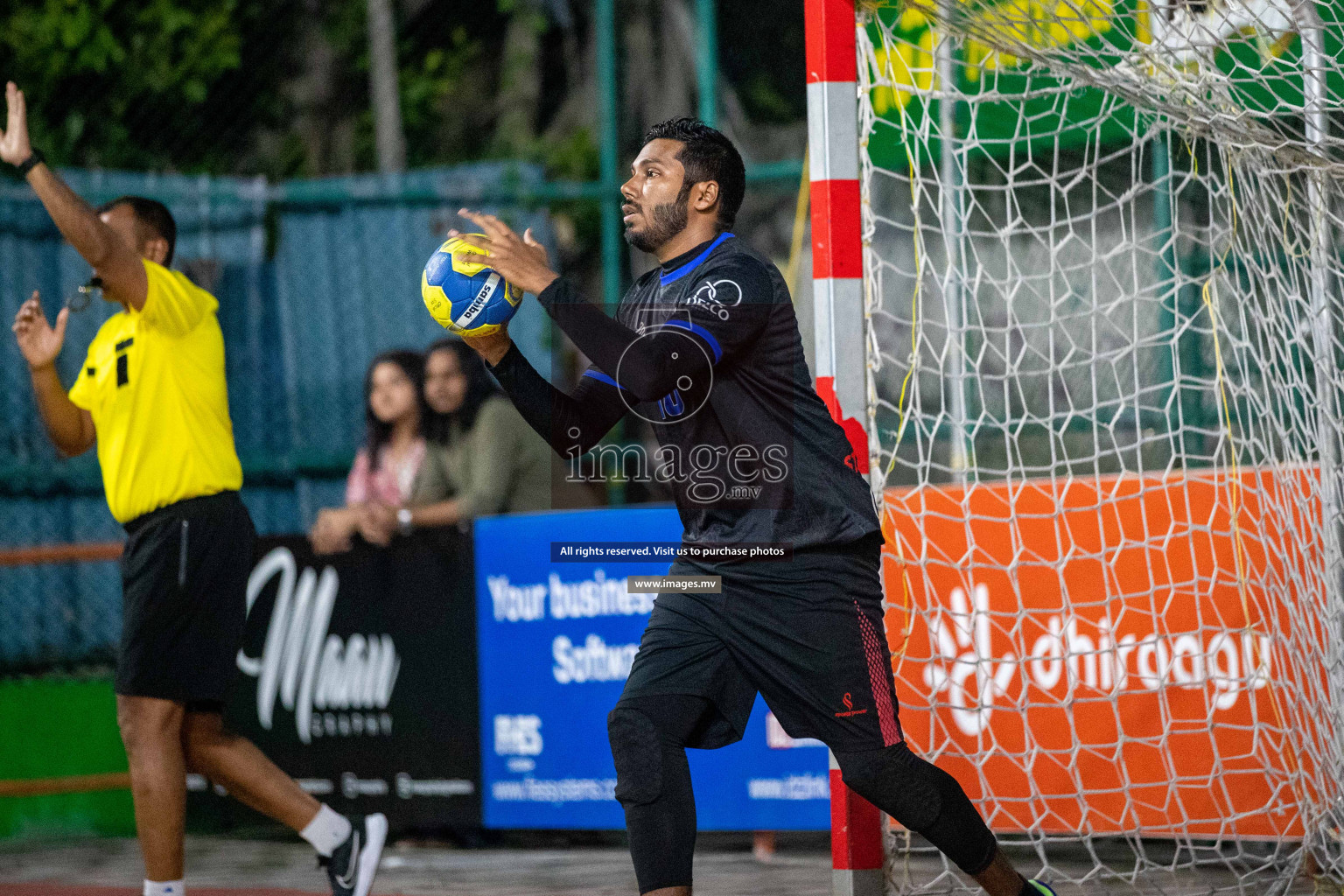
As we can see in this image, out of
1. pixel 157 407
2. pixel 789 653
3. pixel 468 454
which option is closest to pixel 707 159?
pixel 789 653

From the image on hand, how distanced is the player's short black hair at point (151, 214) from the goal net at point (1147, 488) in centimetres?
243

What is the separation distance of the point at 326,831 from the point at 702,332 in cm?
260

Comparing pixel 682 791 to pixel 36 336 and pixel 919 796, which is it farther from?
pixel 36 336

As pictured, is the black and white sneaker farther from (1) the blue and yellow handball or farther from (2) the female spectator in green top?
(1) the blue and yellow handball

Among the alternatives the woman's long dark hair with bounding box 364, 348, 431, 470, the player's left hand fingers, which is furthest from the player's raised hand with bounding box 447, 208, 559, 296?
the woman's long dark hair with bounding box 364, 348, 431, 470

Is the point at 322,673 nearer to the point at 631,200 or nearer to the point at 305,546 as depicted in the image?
the point at 305,546

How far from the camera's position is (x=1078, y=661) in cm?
610

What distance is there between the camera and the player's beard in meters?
4.14

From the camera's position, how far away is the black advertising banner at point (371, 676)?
7.27 m

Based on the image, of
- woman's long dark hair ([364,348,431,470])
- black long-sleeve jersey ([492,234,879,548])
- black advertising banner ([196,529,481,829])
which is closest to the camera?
black long-sleeve jersey ([492,234,879,548])

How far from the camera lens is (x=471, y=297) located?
405 cm

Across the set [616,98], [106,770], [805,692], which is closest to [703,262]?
[805,692]

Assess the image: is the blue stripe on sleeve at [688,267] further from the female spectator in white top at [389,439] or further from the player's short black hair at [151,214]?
the female spectator in white top at [389,439]

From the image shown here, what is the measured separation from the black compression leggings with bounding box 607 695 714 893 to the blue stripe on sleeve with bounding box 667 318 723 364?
0.86 metres
